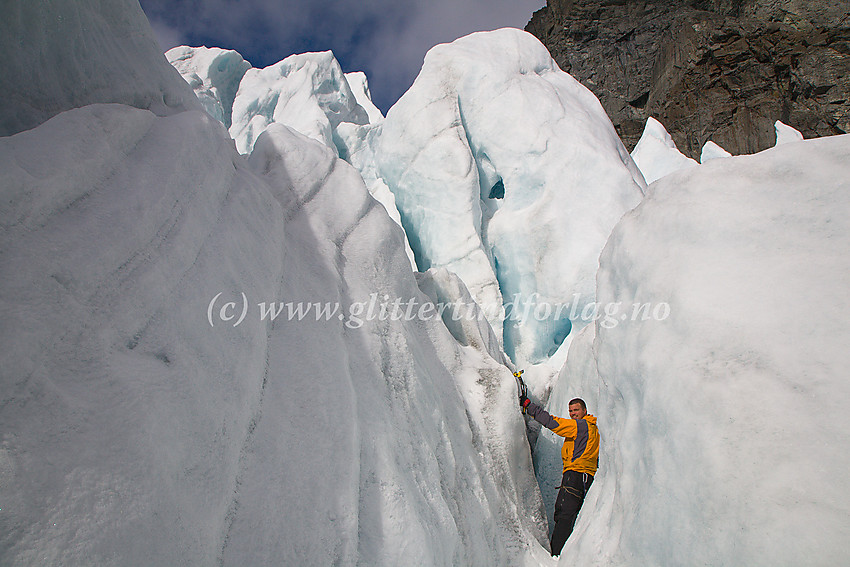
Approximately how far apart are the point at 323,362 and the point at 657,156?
9.07 metres

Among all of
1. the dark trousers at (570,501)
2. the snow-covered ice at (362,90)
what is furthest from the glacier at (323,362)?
the snow-covered ice at (362,90)

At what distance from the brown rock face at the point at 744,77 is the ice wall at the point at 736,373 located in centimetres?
1489

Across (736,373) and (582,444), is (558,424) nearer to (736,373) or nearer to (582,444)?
(582,444)

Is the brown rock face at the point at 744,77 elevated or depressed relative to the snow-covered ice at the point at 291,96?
depressed

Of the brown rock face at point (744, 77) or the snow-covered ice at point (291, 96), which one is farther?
the snow-covered ice at point (291, 96)

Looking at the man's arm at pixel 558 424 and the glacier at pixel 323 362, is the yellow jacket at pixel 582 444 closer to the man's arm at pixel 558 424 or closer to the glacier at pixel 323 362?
the man's arm at pixel 558 424

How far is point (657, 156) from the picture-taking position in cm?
902

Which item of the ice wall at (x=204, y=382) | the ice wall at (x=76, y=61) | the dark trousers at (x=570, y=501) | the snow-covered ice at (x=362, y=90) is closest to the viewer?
the ice wall at (x=204, y=382)

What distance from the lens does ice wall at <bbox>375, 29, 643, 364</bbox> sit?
5.98 m

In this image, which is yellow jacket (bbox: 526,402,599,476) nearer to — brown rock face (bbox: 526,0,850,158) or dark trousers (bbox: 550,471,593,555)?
dark trousers (bbox: 550,471,593,555)

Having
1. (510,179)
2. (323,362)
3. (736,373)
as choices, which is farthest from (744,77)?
(323,362)

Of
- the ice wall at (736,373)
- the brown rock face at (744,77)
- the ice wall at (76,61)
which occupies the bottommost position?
the brown rock face at (744,77)

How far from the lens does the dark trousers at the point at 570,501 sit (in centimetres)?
263

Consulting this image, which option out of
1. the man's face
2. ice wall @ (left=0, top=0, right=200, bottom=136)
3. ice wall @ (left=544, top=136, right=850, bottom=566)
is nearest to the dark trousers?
the man's face
